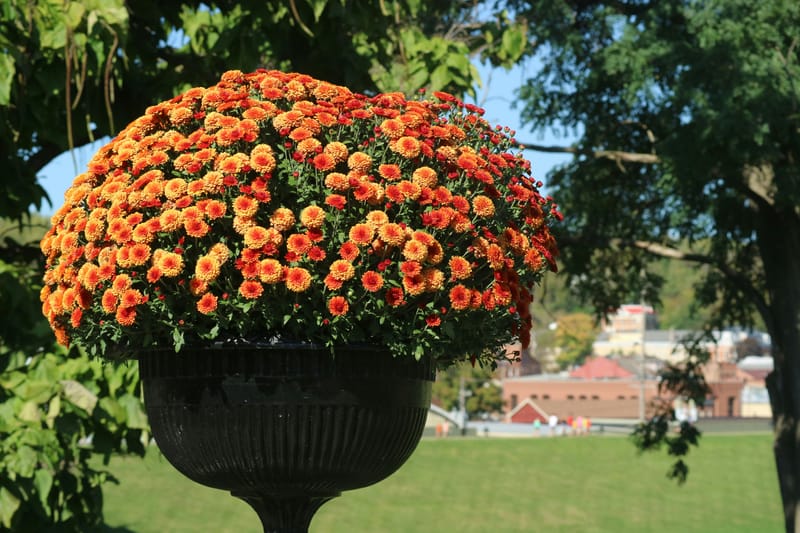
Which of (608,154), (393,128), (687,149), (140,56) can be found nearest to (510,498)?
(608,154)

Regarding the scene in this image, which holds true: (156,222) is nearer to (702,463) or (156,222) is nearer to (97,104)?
(97,104)

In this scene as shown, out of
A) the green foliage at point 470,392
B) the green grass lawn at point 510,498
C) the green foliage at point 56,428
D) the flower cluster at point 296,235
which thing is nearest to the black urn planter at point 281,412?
the flower cluster at point 296,235

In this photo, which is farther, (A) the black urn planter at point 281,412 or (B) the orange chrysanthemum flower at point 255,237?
(A) the black urn planter at point 281,412

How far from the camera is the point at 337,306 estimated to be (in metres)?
3.34

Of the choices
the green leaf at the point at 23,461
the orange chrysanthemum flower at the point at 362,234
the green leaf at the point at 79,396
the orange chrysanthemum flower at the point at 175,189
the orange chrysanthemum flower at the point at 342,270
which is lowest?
the green leaf at the point at 23,461

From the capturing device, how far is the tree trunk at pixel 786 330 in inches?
479

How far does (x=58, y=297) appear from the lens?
377 centimetres

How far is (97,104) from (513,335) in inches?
154

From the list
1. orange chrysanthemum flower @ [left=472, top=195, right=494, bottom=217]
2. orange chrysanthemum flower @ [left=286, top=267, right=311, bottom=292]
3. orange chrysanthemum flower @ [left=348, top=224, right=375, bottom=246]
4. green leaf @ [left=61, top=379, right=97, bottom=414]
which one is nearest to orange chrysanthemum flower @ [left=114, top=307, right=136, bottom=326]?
orange chrysanthemum flower @ [left=286, top=267, right=311, bottom=292]

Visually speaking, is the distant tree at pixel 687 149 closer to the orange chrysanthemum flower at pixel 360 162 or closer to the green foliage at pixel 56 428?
the green foliage at pixel 56 428

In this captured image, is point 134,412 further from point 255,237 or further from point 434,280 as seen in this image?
point 434,280

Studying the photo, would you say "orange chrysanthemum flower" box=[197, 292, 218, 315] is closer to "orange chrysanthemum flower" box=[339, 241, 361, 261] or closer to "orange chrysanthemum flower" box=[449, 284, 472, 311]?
"orange chrysanthemum flower" box=[339, 241, 361, 261]

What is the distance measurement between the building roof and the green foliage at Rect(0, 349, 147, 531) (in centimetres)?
9483

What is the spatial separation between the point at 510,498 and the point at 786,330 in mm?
24113
